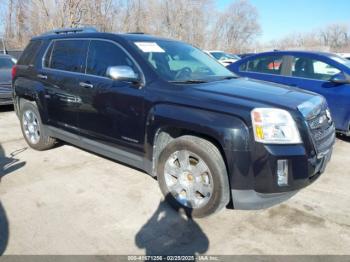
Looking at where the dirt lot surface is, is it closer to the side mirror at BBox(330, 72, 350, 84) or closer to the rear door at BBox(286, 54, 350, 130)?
the rear door at BBox(286, 54, 350, 130)

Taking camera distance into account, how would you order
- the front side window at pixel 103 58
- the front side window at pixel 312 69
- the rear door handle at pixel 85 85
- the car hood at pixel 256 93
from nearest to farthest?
1. the car hood at pixel 256 93
2. the front side window at pixel 103 58
3. the rear door handle at pixel 85 85
4. the front side window at pixel 312 69

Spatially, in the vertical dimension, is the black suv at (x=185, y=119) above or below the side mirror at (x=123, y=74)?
below

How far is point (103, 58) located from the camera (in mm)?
4332

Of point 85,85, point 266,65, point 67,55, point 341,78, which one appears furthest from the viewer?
point 266,65

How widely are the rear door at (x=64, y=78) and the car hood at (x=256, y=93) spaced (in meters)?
1.81

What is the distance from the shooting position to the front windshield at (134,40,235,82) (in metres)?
3.96

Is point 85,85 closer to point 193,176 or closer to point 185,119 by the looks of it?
point 185,119

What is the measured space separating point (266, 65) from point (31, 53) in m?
4.38

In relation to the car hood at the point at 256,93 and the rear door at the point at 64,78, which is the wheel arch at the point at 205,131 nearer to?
the car hood at the point at 256,93

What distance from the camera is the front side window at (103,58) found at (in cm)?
408

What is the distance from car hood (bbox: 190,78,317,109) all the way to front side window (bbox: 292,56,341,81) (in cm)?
267

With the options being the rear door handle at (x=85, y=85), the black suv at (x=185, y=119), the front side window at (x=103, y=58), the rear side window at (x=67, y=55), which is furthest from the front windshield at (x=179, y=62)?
the rear side window at (x=67, y=55)

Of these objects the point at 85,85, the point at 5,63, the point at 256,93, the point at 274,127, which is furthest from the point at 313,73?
the point at 5,63

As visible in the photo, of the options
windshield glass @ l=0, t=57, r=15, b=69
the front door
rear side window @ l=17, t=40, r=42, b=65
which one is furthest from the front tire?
windshield glass @ l=0, t=57, r=15, b=69
